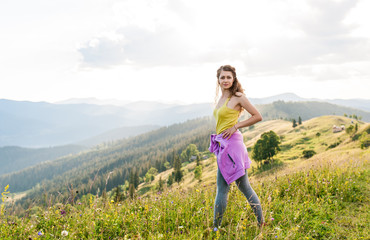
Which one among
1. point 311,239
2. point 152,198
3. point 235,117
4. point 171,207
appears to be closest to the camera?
point 311,239

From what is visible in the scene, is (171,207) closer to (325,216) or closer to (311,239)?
(311,239)

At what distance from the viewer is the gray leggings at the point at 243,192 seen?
418 centimetres

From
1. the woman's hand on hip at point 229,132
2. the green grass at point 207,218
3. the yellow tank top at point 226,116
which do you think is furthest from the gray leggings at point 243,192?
the yellow tank top at point 226,116

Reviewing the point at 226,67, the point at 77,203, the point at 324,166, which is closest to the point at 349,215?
the point at 324,166

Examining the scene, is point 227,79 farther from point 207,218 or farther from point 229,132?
point 207,218

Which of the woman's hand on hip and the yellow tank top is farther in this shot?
the yellow tank top

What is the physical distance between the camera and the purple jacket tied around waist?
405cm

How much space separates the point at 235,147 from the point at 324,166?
518cm

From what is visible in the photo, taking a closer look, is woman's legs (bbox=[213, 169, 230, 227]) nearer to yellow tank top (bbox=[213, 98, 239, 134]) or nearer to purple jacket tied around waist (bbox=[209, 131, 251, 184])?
purple jacket tied around waist (bbox=[209, 131, 251, 184])

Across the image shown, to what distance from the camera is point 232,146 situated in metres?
4.16

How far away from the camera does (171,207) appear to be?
4957 mm

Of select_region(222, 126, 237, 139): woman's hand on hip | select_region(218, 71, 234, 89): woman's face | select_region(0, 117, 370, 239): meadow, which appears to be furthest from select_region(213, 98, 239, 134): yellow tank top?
select_region(0, 117, 370, 239): meadow

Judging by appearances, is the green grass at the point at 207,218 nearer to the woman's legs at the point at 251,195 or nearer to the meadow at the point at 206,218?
the meadow at the point at 206,218

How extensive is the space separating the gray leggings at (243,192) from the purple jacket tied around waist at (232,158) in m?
0.23
